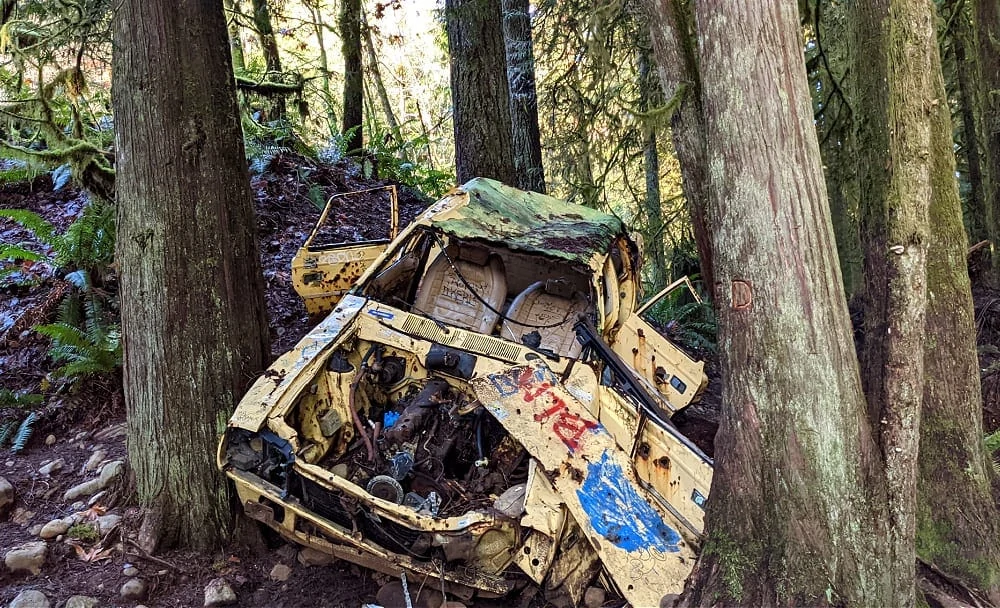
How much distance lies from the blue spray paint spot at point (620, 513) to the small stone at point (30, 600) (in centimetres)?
323

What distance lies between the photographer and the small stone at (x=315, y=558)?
4.68 metres

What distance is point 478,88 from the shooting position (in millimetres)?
8031

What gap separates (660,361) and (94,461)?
506 centimetres

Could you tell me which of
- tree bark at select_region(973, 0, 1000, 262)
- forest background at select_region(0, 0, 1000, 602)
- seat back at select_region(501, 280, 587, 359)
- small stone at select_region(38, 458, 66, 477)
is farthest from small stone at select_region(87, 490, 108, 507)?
tree bark at select_region(973, 0, 1000, 262)

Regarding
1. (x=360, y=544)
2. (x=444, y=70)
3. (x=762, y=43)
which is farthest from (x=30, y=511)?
(x=444, y=70)

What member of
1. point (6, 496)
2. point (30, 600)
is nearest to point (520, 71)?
point (6, 496)

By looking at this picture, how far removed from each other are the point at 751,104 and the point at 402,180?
10.00 m

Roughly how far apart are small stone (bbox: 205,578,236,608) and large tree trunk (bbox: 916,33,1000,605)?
13.6 ft

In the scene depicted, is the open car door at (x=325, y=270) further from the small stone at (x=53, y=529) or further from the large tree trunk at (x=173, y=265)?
the small stone at (x=53, y=529)

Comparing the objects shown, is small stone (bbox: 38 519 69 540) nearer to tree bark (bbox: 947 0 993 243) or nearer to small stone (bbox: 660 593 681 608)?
small stone (bbox: 660 593 681 608)

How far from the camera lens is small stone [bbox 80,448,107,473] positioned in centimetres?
558

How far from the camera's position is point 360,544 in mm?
4242

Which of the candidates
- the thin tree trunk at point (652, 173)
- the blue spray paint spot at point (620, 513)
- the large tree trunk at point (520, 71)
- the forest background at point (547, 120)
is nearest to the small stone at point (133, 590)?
the forest background at point (547, 120)

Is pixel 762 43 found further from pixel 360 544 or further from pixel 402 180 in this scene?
pixel 402 180
